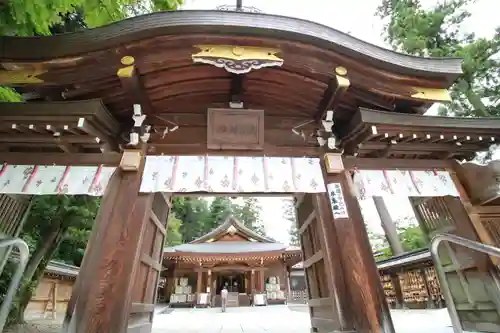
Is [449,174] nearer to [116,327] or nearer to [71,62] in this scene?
[116,327]

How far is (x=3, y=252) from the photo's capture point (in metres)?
4.01

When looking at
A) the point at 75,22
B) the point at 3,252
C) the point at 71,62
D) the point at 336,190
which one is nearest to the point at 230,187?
the point at 336,190

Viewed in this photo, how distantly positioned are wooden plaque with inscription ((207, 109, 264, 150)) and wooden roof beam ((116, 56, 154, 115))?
912mm

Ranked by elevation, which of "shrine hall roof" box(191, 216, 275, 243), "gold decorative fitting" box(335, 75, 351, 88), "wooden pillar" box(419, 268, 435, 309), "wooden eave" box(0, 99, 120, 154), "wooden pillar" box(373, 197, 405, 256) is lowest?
"wooden pillar" box(419, 268, 435, 309)

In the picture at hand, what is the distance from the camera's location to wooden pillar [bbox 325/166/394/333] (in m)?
3.47

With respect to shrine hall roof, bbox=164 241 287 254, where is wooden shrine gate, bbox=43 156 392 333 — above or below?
below

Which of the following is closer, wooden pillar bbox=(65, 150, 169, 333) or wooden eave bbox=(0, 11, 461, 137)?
wooden pillar bbox=(65, 150, 169, 333)

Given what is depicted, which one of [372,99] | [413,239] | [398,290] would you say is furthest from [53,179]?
[413,239]

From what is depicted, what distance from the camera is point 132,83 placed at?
3648mm

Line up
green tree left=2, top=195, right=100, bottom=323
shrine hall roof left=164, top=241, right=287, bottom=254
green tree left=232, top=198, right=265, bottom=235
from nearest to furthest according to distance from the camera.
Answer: green tree left=2, top=195, right=100, bottom=323 → shrine hall roof left=164, top=241, right=287, bottom=254 → green tree left=232, top=198, right=265, bottom=235

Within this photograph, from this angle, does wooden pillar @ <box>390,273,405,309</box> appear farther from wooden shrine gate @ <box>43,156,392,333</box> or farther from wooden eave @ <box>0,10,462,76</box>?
wooden eave @ <box>0,10,462,76</box>

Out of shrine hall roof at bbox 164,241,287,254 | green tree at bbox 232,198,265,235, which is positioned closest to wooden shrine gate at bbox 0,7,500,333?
shrine hall roof at bbox 164,241,287,254

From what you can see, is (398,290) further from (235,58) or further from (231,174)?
(235,58)

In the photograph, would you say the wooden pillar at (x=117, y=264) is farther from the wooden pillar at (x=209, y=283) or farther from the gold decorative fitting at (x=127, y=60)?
the wooden pillar at (x=209, y=283)
